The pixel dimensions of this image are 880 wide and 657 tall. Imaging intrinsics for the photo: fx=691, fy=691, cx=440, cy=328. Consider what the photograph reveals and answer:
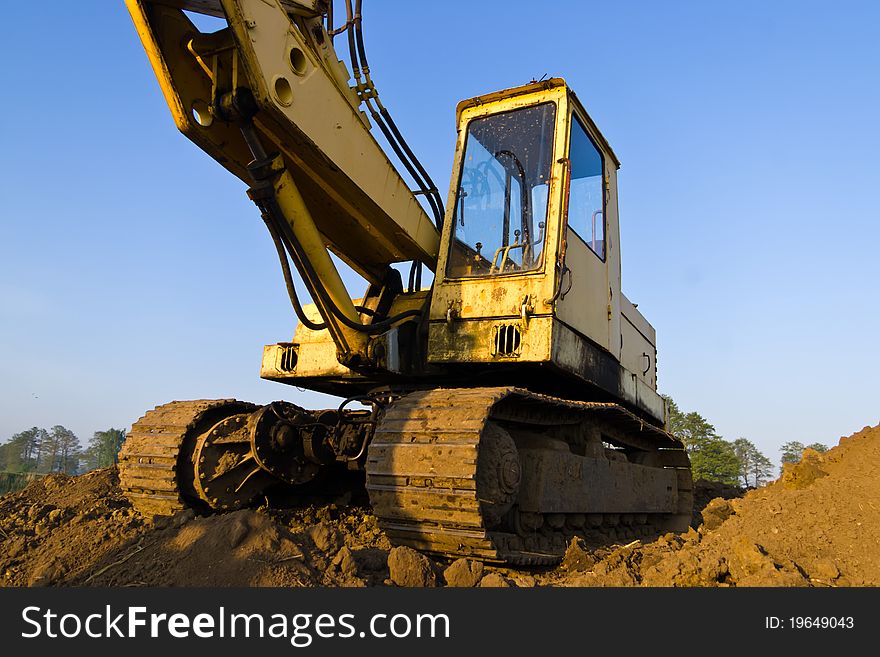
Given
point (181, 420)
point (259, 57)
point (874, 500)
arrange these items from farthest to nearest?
point (181, 420) < point (874, 500) < point (259, 57)

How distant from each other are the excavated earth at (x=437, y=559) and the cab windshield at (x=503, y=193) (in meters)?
2.07

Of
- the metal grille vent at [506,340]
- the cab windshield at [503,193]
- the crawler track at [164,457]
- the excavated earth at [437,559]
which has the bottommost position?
the excavated earth at [437,559]

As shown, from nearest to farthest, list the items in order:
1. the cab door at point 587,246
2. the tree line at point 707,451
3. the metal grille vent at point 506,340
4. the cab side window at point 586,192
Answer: the metal grille vent at point 506,340
the cab door at point 587,246
the cab side window at point 586,192
the tree line at point 707,451

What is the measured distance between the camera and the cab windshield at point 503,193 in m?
5.12

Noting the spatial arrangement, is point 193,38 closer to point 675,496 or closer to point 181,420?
point 181,420

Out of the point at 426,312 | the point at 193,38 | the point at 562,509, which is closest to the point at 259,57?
the point at 193,38

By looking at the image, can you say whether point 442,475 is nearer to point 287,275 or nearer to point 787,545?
point 287,275

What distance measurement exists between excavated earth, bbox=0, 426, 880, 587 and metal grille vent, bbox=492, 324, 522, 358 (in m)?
1.29

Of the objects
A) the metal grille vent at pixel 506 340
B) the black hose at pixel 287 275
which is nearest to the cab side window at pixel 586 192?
the metal grille vent at pixel 506 340

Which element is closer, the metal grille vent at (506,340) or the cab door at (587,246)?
the metal grille vent at (506,340)

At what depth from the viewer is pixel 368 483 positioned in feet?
13.1

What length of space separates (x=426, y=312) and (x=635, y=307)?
301 cm

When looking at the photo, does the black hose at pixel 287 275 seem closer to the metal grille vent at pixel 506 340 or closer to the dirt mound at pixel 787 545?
the metal grille vent at pixel 506 340

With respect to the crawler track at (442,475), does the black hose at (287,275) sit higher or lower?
higher
